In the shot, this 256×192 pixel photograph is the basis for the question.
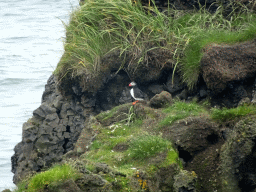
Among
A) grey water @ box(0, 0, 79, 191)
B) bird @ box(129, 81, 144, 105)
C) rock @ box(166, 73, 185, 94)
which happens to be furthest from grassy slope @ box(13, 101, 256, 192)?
grey water @ box(0, 0, 79, 191)

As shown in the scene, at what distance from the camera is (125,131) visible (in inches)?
301

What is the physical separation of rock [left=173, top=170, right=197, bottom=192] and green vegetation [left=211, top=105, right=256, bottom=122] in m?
1.70

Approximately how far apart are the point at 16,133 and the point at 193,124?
39.3 feet

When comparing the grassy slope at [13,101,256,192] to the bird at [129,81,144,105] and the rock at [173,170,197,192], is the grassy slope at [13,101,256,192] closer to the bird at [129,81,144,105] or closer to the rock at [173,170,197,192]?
the rock at [173,170,197,192]

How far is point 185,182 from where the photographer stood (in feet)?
18.8

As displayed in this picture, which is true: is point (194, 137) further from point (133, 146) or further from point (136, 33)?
point (136, 33)

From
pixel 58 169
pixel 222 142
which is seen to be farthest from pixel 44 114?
pixel 222 142

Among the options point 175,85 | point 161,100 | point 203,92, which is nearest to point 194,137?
point 161,100

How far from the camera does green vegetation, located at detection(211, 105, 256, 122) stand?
666cm

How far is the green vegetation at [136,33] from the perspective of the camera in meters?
9.05

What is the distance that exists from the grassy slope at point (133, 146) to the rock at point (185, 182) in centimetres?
37

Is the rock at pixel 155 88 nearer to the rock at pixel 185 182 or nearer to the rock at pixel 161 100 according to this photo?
the rock at pixel 161 100

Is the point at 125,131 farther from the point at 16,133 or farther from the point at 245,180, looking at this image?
the point at 16,133

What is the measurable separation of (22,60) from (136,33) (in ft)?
48.3
